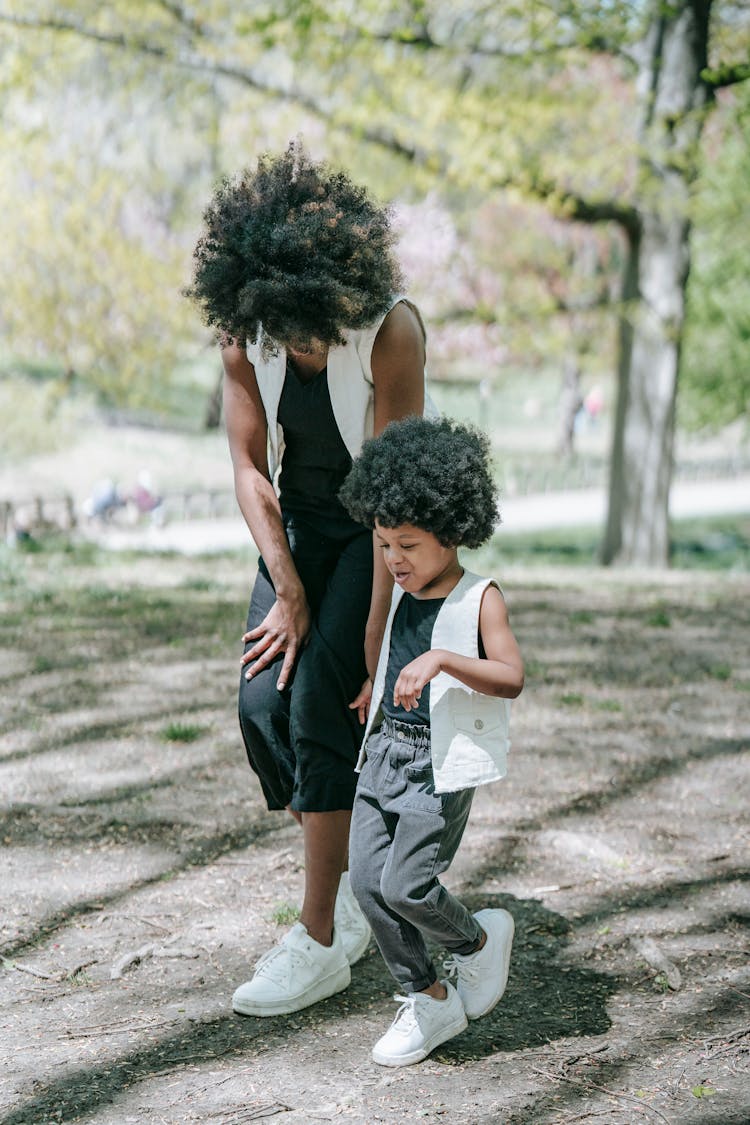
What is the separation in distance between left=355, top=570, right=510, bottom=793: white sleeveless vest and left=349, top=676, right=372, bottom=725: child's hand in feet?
1.24

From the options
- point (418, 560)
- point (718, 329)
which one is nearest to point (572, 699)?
point (418, 560)

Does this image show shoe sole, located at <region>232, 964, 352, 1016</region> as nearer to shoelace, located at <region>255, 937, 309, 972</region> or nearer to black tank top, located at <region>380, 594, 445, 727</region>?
shoelace, located at <region>255, 937, 309, 972</region>

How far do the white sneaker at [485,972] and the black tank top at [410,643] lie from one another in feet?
1.89

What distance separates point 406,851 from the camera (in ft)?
8.72

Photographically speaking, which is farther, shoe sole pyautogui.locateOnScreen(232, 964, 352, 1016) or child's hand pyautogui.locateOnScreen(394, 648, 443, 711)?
shoe sole pyautogui.locateOnScreen(232, 964, 352, 1016)

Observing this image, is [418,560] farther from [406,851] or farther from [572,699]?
[572,699]

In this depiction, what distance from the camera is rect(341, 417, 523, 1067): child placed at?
2.62 meters

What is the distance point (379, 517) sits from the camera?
266cm

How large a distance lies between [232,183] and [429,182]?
30.9 feet

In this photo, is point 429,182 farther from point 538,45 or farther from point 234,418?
point 234,418

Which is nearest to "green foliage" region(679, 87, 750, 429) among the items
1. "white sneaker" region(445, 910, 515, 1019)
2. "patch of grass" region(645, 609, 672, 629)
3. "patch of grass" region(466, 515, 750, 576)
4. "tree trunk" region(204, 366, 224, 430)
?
"patch of grass" region(466, 515, 750, 576)

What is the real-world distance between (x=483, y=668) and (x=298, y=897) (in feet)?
4.69

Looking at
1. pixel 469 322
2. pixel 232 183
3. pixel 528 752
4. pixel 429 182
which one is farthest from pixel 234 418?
pixel 469 322

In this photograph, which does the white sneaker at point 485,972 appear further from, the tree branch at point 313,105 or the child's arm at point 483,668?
the tree branch at point 313,105
